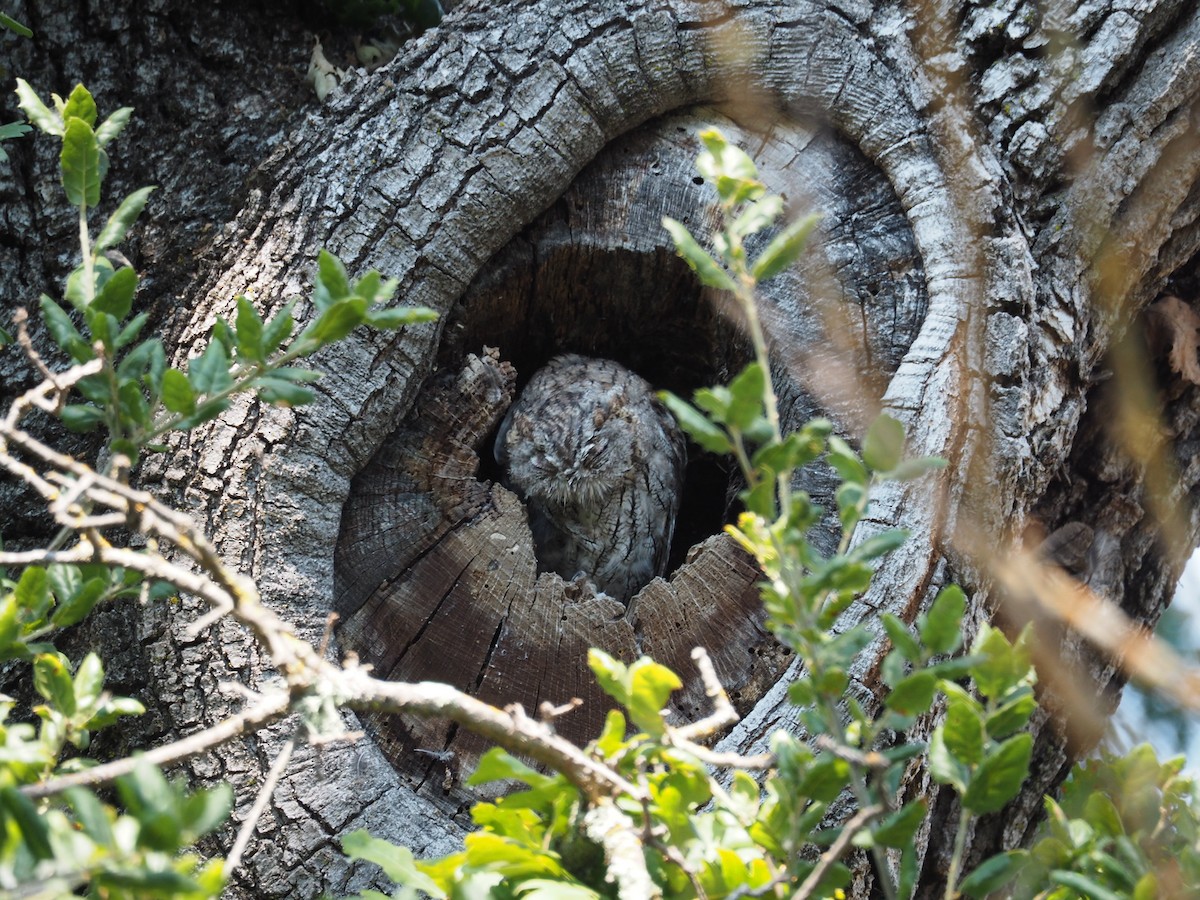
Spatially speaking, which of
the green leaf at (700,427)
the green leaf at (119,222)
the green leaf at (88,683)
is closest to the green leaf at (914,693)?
the green leaf at (700,427)

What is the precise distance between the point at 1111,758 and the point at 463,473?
1103 mm

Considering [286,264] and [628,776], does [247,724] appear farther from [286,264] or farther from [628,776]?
[286,264]

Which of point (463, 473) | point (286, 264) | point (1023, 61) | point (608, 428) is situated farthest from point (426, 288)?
point (1023, 61)

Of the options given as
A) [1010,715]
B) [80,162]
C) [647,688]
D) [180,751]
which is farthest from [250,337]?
[1010,715]

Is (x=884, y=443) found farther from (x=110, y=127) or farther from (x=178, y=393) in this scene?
(x=110, y=127)

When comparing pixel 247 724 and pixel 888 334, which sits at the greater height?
pixel 888 334

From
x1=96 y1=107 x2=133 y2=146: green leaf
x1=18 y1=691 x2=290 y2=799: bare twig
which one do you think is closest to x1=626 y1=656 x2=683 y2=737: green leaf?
x1=18 y1=691 x2=290 y2=799: bare twig

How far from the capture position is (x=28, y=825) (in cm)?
59

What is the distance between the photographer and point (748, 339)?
1881mm

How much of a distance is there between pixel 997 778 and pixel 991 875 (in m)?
0.09

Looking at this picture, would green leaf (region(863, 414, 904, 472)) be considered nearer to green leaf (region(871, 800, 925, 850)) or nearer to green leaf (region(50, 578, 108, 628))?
green leaf (region(871, 800, 925, 850))

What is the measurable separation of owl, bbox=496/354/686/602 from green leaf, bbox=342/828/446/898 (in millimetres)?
1210

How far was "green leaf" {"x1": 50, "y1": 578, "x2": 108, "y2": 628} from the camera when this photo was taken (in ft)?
3.27

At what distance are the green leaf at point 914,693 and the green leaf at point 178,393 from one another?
0.67 meters
